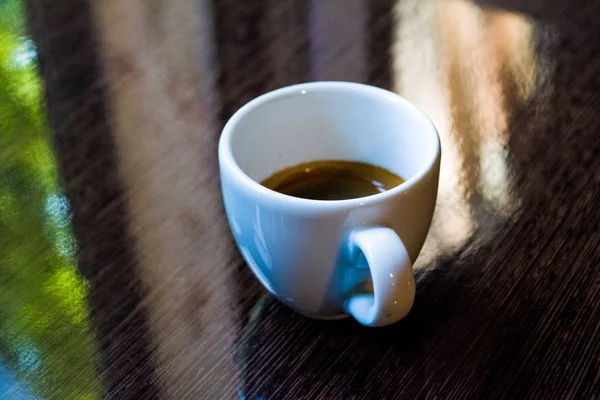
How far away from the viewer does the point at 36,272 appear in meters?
0.45

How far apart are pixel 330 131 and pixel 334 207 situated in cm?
13

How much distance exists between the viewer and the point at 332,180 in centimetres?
49

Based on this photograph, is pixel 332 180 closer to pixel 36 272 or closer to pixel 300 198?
pixel 300 198

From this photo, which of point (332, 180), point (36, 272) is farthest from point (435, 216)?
point (36, 272)

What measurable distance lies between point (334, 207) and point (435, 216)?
0.16 metres

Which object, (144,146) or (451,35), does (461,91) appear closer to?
(451,35)

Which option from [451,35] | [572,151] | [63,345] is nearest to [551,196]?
[572,151]

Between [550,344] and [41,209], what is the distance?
361 mm

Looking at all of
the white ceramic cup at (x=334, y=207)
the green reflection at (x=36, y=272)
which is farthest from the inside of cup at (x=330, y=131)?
the green reflection at (x=36, y=272)

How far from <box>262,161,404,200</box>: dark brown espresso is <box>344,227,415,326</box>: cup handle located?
0.11 meters

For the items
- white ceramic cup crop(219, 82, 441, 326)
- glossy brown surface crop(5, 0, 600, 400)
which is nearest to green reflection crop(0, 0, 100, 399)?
glossy brown surface crop(5, 0, 600, 400)

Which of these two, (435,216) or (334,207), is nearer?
(334,207)

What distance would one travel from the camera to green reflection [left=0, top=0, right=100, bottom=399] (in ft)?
1.31

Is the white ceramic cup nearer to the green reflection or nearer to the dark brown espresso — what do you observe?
the dark brown espresso
